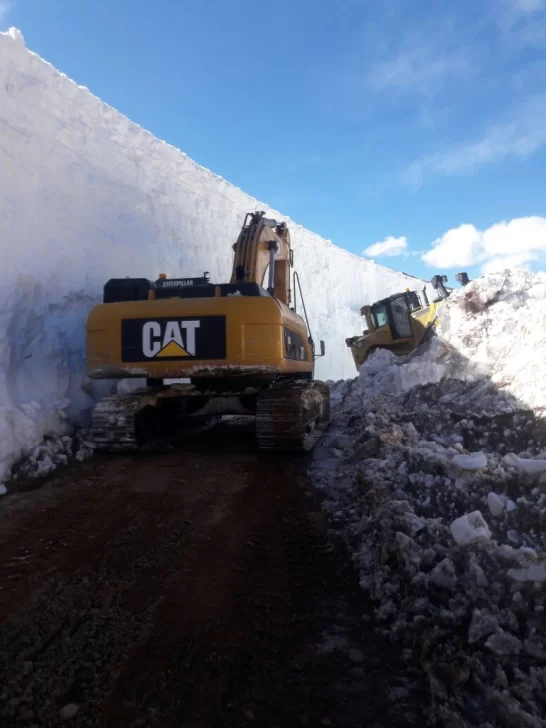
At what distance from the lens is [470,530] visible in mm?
2184

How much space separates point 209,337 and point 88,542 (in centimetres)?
268

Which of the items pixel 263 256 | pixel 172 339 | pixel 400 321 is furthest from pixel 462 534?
pixel 400 321

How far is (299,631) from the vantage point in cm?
207

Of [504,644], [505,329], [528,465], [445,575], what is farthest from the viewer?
[505,329]

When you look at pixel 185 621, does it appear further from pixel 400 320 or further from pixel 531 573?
pixel 400 320

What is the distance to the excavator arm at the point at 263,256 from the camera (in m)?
7.05

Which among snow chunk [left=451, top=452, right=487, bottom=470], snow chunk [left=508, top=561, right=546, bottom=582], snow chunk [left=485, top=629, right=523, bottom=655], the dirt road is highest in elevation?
snow chunk [left=451, top=452, right=487, bottom=470]

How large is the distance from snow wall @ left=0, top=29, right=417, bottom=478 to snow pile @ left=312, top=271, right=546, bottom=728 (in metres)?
3.34

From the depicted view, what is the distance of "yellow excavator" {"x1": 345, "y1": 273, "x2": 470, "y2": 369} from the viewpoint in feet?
39.1

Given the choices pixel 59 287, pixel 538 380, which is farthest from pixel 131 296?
pixel 538 380

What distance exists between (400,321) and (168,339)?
851 centimetres

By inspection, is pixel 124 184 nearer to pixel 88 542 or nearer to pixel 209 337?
pixel 209 337

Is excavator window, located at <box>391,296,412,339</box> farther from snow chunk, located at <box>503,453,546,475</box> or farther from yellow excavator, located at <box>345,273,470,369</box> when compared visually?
snow chunk, located at <box>503,453,546,475</box>


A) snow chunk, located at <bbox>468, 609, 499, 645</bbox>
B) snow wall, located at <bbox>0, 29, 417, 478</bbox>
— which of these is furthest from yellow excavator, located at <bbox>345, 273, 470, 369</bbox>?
snow chunk, located at <bbox>468, 609, 499, 645</bbox>
